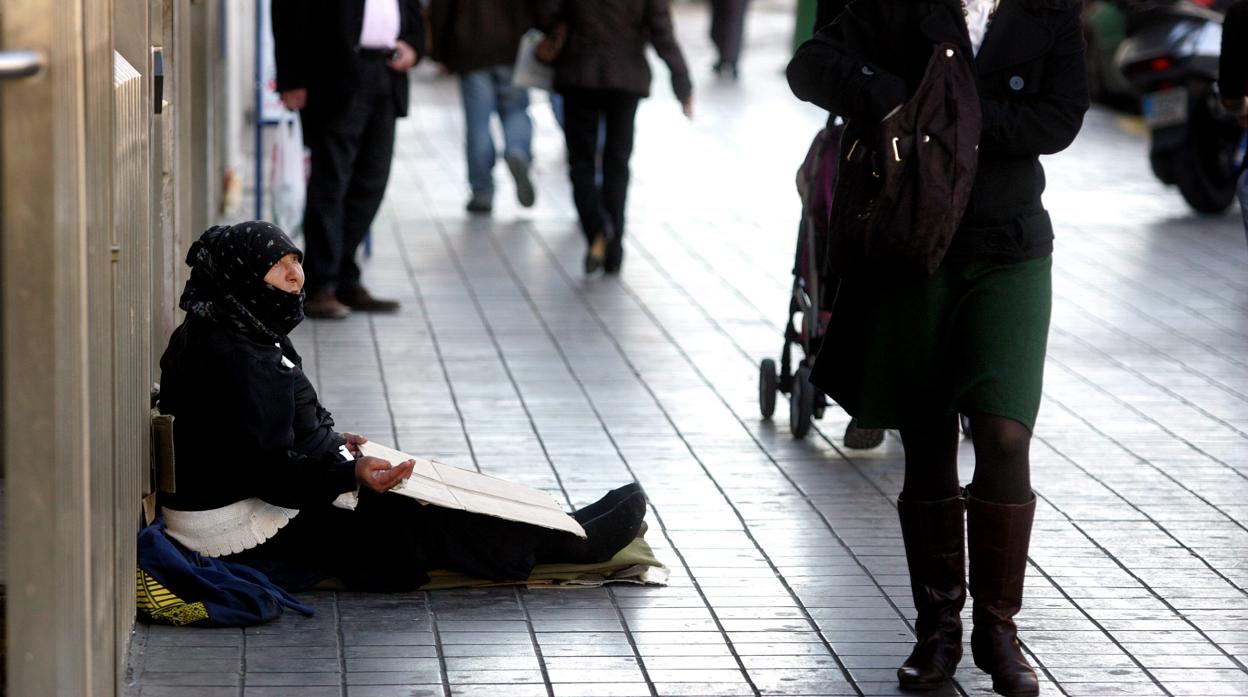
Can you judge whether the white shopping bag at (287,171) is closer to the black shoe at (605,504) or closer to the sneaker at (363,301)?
the sneaker at (363,301)

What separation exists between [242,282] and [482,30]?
7.31 meters

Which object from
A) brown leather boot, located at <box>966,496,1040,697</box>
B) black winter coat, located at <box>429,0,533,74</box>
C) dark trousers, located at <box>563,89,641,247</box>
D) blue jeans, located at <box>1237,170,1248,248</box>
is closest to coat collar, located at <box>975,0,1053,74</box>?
brown leather boot, located at <box>966,496,1040,697</box>

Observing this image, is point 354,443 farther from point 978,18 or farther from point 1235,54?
point 1235,54

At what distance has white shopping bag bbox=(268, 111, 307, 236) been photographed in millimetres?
10047

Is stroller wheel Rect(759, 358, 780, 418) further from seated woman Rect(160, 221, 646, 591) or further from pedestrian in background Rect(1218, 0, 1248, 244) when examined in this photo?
seated woman Rect(160, 221, 646, 591)

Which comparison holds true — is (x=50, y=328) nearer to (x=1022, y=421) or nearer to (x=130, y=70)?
(x=130, y=70)

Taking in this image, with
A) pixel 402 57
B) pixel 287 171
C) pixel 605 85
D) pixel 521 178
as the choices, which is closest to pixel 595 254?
pixel 605 85

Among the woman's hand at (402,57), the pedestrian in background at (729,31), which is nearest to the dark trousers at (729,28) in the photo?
the pedestrian in background at (729,31)

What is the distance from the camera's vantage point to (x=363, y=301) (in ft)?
30.5

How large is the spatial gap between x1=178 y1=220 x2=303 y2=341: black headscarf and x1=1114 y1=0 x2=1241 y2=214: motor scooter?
8730 millimetres

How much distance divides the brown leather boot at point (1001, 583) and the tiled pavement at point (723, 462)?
0.45 feet

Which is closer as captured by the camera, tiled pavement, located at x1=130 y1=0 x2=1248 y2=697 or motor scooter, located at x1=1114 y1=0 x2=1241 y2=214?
tiled pavement, located at x1=130 y1=0 x2=1248 y2=697

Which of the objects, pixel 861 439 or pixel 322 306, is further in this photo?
pixel 322 306

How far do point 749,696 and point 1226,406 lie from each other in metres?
3.86
